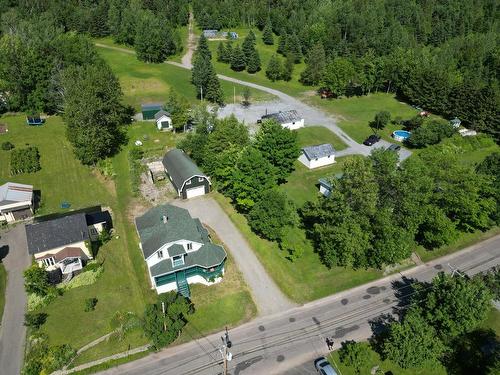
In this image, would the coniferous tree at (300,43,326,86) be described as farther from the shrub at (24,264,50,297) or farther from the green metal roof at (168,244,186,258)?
the shrub at (24,264,50,297)

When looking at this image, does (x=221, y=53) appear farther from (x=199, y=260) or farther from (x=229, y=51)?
(x=199, y=260)

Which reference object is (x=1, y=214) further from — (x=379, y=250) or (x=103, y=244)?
(x=379, y=250)

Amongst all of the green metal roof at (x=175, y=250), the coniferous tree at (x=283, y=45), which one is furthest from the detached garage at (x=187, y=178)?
the coniferous tree at (x=283, y=45)

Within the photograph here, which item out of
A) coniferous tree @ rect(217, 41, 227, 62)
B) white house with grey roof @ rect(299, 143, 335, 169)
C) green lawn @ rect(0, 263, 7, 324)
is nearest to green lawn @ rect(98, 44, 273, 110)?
coniferous tree @ rect(217, 41, 227, 62)

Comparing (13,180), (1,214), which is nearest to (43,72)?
(13,180)

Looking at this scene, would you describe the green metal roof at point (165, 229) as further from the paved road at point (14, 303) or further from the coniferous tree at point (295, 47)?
the coniferous tree at point (295, 47)

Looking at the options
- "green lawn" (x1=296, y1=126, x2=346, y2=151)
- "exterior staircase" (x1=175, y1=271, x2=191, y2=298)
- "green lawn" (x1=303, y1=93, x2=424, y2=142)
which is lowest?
"green lawn" (x1=303, y1=93, x2=424, y2=142)
